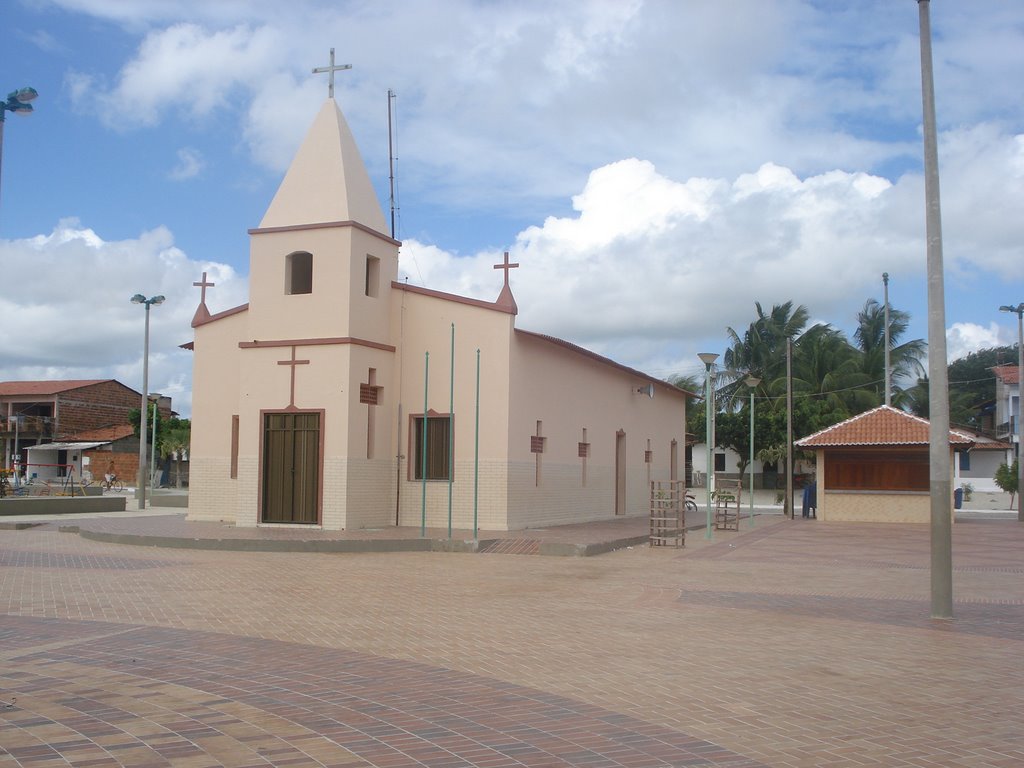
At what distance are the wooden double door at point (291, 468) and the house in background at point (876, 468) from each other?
57.2 ft

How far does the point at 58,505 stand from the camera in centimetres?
2997

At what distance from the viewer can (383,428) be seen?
2311cm

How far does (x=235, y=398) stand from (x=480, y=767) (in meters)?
20.5

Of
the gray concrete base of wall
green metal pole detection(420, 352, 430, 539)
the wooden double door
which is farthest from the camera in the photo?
the gray concrete base of wall

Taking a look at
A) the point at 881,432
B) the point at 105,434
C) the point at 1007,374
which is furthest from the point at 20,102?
the point at 1007,374

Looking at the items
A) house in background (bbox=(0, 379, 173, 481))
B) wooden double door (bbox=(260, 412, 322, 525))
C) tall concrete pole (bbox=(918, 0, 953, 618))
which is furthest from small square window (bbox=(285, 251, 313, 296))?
house in background (bbox=(0, 379, 173, 481))

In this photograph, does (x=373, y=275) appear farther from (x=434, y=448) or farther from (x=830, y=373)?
(x=830, y=373)

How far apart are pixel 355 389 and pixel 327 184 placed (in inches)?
191

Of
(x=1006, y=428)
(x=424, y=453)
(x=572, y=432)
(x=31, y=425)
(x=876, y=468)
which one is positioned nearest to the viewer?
(x=424, y=453)

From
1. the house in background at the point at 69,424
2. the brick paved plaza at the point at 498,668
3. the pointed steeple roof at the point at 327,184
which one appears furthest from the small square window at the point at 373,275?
the house in background at the point at 69,424

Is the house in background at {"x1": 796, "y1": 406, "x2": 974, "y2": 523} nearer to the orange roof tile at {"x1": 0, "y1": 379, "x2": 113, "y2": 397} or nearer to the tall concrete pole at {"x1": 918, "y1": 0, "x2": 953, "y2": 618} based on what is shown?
the tall concrete pole at {"x1": 918, "y1": 0, "x2": 953, "y2": 618}

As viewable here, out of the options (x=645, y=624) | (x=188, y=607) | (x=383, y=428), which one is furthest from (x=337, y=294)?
(x=645, y=624)

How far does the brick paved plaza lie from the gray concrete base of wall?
48.1ft

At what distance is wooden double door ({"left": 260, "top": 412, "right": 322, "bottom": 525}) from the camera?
21984 millimetres
